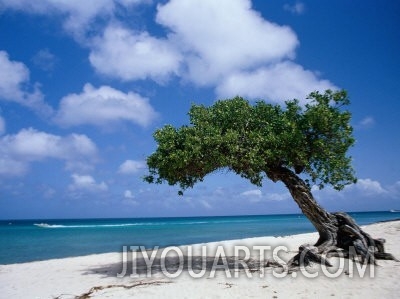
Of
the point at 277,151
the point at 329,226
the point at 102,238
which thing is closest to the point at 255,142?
the point at 277,151

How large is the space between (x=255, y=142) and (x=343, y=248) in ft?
17.6

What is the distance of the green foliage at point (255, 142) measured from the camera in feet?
41.5

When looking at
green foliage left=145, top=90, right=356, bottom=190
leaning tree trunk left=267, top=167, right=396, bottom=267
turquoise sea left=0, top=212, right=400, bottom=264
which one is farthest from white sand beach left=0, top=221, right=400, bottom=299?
turquoise sea left=0, top=212, right=400, bottom=264

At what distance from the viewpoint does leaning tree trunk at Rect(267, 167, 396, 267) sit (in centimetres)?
1344

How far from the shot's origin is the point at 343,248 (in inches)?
547

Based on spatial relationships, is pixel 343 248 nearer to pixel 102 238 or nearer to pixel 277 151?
pixel 277 151

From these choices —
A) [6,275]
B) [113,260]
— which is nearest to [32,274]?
[6,275]

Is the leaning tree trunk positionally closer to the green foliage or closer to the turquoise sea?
the green foliage

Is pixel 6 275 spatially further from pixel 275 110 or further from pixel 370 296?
pixel 370 296

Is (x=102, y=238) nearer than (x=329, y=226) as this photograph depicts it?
No

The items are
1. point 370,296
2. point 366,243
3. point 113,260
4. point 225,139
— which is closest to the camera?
point 370,296

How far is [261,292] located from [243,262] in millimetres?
5196

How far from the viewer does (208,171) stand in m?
13.6

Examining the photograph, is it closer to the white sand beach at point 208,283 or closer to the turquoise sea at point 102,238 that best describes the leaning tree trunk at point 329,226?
the white sand beach at point 208,283
